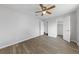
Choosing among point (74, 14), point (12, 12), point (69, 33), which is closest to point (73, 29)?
point (69, 33)

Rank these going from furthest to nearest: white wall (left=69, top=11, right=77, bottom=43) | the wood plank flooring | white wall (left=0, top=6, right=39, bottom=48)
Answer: white wall (left=69, top=11, right=77, bottom=43) → white wall (left=0, top=6, right=39, bottom=48) → the wood plank flooring

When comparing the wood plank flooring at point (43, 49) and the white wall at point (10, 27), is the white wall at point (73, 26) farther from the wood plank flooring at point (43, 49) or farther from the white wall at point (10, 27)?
the white wall at point (10, 27)

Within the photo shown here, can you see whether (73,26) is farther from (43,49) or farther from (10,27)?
(10,27)

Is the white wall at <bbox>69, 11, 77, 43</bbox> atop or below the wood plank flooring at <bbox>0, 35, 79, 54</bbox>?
atop

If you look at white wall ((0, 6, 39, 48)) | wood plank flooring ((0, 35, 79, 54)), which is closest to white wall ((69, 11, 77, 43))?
wood plank flooring ((0, 35, 79, 54))

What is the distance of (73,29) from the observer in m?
3.93

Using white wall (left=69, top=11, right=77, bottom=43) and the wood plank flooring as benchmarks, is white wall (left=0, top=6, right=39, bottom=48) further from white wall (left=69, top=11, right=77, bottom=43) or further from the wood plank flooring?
white wall (left=69, top=11, right=77, bottom=43)

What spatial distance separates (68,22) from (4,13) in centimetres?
297

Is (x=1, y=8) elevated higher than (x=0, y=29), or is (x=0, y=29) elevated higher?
(x=1, y=8)

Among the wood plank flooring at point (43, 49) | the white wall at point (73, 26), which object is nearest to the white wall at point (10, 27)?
the wood plank flooring at point (43, 49)

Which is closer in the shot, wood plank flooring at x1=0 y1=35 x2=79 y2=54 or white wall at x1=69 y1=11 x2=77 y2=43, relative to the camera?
wood plank flooring at x1=0 y1=35 x2=79 y2=54

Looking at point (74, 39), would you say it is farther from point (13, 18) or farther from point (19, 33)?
point (13, 18)
